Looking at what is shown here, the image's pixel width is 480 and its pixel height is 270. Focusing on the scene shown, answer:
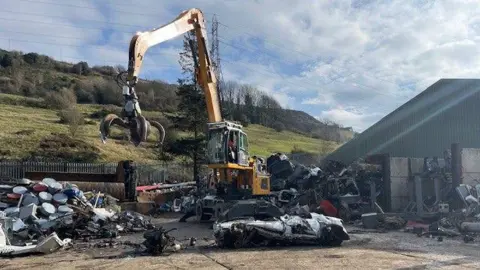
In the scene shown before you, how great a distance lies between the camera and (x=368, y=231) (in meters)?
16.3

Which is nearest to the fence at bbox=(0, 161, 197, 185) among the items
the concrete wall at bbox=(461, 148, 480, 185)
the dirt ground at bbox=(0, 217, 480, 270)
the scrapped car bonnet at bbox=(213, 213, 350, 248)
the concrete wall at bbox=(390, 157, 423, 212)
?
the concrete wall at bbox=(390, 157, 423, 212)

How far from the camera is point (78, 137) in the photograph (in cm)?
4700

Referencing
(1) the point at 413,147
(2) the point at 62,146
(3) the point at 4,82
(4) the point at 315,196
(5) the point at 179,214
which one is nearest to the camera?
(4) the point at 315,196

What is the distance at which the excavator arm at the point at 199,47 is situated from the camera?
12741mm

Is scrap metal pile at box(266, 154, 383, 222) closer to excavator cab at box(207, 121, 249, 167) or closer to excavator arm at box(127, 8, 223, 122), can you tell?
excavator cab at box(207, 121, 249, 167)

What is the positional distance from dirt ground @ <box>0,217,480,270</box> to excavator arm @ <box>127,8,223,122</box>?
13.7 feet

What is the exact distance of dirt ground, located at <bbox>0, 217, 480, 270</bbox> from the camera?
31.7 ft

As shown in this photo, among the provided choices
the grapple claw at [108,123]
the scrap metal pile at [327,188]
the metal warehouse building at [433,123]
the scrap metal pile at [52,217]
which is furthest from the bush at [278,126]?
the grapple claw at [108,123]

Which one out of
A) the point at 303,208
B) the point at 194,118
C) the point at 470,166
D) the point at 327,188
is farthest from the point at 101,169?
the point at 470,166

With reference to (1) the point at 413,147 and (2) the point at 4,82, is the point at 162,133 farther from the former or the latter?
(2) the point at 4,82

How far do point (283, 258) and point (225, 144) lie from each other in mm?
7531

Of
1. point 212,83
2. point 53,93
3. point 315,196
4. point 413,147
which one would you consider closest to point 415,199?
point 315,196

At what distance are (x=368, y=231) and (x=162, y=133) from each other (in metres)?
7.99

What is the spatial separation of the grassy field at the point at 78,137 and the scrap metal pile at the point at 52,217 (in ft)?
58.1
